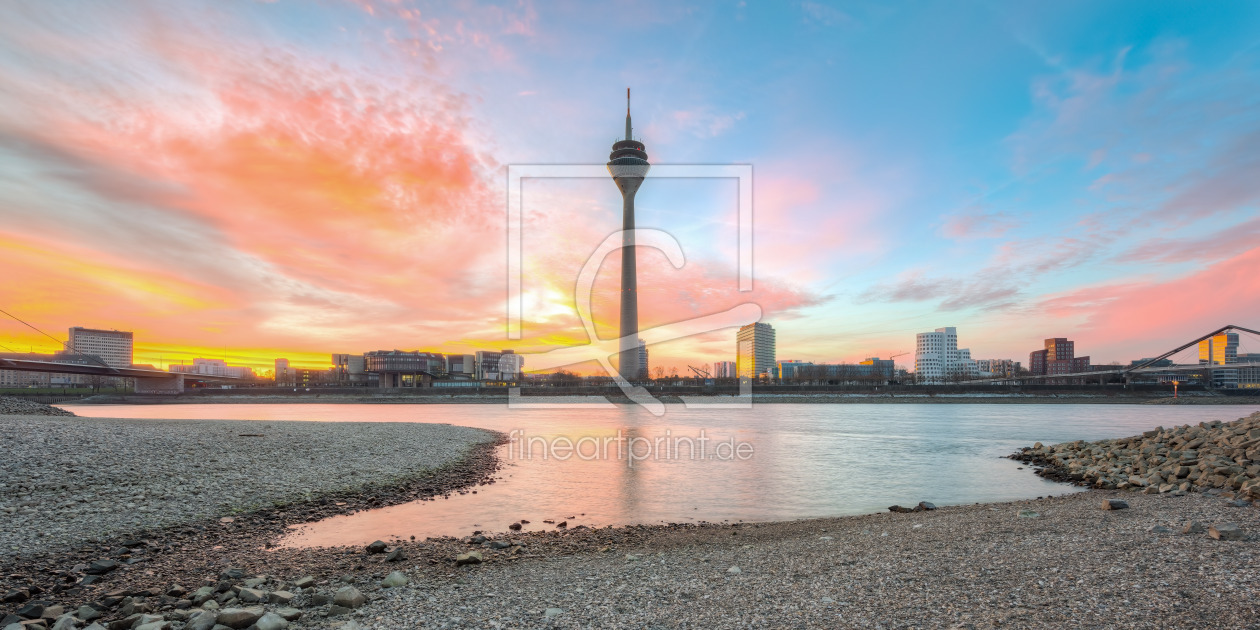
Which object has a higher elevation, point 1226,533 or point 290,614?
point 1226,533

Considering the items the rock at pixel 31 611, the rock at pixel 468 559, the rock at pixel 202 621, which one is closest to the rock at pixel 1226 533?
the rock at pixel 468 559

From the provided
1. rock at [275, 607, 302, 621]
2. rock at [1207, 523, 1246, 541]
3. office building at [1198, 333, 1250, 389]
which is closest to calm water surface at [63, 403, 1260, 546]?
→ rock at [275, 607, 302, 621]

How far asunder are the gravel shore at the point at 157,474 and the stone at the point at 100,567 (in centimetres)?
174

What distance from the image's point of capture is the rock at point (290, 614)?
23.2ft

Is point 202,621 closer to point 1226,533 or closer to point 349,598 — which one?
point 349,598

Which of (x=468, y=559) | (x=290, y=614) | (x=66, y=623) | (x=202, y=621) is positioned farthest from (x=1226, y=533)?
(x=66, y=623)

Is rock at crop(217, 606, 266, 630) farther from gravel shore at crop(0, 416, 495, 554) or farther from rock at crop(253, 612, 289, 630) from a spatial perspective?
gravel shore at crop(0, 416, 495, 554)

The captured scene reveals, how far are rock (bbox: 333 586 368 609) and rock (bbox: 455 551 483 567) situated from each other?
7.31 ft

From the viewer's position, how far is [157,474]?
1633 centimetres

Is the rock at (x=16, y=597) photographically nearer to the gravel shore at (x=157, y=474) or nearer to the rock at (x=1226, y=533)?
the gravel shore at (x=157, y=474)

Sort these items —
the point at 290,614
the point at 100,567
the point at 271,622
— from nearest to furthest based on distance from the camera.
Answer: the point at 271,622, the point at 290,614, the point at 100,567

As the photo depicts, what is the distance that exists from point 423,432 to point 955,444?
33.1 metres

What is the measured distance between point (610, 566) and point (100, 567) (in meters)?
8.28

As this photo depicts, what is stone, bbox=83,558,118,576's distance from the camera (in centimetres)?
927
